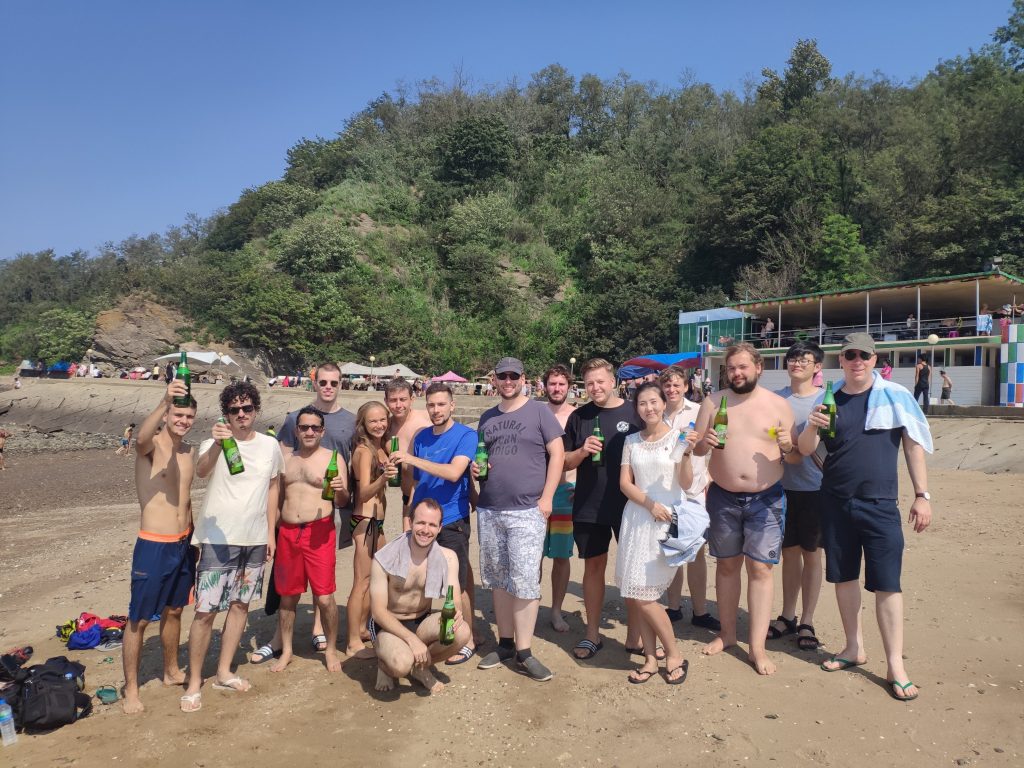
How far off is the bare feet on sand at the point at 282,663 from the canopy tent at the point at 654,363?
28.6 metres

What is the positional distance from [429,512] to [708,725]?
208 centimetres

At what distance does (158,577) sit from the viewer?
405 centimetres

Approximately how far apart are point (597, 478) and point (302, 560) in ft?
7.02

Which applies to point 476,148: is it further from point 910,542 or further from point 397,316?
point 910,542

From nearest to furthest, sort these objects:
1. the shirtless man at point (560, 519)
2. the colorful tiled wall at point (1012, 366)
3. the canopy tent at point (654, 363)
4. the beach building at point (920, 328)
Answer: the shirtless man at point (560, 519)
the colorful tiled wall at point (1012, 366)
the beach building at point (920, 328)
the canopy tent at point (654, 363)

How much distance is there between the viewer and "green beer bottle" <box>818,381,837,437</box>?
→ 4.34m

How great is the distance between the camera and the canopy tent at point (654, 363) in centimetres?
3253

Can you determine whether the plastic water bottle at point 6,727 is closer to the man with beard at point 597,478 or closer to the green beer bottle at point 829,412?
the man with beard at point 597,478

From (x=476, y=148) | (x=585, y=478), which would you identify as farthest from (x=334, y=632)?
(x=476, y=148)

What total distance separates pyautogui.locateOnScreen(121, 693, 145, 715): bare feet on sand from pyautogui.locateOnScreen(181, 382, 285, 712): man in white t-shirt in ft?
0.86

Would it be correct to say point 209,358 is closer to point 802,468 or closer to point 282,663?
point 282,663

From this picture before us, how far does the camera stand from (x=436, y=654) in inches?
171

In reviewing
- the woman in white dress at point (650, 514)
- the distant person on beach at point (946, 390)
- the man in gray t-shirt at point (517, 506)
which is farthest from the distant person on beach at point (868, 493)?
the distant person on beach at point (946, 390)

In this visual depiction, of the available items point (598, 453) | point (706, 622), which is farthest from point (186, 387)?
point (706, 622)
